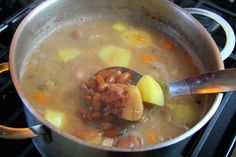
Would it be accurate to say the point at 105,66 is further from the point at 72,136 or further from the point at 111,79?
the point at 72,136

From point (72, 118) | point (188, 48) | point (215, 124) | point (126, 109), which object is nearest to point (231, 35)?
point (188, 48)

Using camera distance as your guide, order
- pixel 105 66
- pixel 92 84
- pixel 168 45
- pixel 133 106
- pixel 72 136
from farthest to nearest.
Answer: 1. pixel 168 45
2. pixel 105 66
3. pixel 92 84
4. pixel 133 106
5. pixel 72 136

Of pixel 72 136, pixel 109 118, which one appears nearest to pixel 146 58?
pixel 109 118

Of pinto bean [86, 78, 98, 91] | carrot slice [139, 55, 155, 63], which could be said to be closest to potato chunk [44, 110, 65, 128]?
pinto bean [86, 78, 98, 91]

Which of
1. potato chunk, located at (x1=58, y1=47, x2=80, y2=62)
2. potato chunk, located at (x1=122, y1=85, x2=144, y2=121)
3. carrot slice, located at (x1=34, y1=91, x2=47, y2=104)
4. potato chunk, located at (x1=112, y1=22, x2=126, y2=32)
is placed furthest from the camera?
potato chunk, located at (x1=112, y1=22, x2=126, y2=32)

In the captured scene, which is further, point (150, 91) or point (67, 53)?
point (67, 53)

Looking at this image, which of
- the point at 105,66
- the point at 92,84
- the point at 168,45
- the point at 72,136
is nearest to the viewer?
the point at 72,136

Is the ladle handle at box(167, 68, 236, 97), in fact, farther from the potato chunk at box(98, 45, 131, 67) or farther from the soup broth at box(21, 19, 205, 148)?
the potato chunk at box(98, 45, 131, 67)
